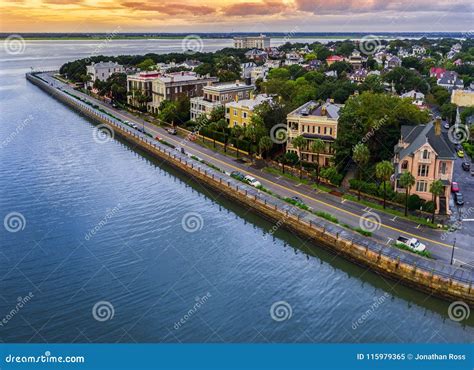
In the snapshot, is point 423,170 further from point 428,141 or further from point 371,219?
point 371,219

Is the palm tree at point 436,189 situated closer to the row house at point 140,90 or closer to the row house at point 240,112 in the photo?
the row house at point 240,112

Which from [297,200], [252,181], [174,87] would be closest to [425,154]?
[297,200]

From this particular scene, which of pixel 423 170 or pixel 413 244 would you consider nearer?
pixel 413 244

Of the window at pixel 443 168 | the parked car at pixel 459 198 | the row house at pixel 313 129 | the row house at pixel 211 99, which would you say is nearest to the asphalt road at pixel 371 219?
the parked car at pixel 459 198


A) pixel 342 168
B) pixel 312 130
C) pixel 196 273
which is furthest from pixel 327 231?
pixel 312 130

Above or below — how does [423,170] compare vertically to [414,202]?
above

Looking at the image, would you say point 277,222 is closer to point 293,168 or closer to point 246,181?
point 246,181
